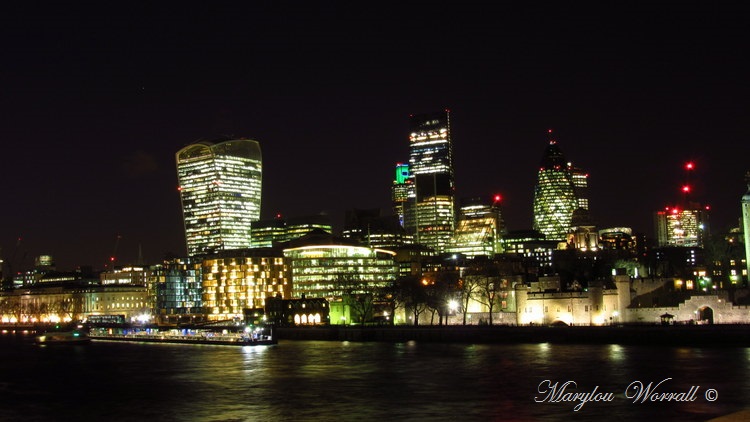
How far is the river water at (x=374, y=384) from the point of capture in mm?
52219

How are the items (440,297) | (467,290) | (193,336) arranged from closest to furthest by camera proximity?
(467,290), (193,336), (440,297)

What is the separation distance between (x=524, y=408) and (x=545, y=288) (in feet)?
274

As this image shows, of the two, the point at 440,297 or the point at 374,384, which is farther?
the point at 440,297

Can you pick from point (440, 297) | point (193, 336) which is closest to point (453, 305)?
point (440, 297)

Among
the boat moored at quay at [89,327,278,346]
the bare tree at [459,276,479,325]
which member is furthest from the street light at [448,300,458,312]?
the boat moored at quay at [89,327,278,346]

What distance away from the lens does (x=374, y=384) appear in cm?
6725

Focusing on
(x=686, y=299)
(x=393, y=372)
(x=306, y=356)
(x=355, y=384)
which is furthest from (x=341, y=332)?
(x=355, y=384)

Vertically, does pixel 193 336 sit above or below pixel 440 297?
below

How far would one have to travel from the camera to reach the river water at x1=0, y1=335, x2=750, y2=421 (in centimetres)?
5222

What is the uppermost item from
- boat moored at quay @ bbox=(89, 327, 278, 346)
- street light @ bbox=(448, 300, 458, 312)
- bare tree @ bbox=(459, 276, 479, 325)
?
bare tree @ bbox=(459, 276, 479, 325)

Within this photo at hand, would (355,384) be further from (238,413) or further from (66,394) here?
(66,394)

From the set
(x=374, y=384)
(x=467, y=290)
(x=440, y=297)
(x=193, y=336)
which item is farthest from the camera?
(x=440, y=297)

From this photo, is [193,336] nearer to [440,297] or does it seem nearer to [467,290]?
[440,297]

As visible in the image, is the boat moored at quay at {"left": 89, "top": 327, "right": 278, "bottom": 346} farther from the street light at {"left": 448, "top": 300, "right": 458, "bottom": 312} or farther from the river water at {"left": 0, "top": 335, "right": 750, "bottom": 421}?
the street light at {"left": 448, "top": 300, "right": 458, "bottom": 312}
